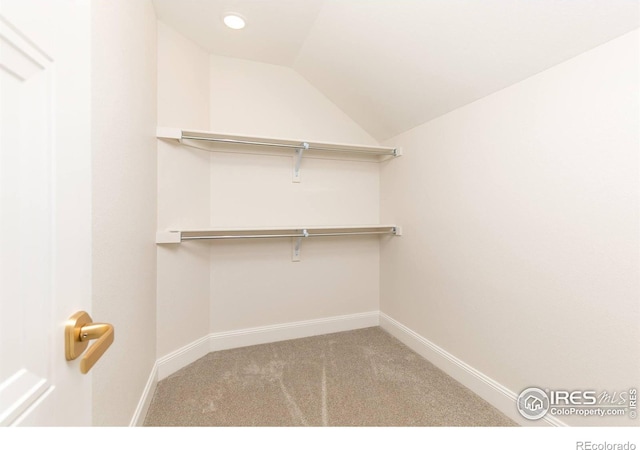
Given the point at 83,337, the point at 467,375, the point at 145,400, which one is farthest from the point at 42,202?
the point at 467,375

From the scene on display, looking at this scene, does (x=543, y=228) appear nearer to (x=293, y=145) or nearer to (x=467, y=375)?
(x=467, y=375)

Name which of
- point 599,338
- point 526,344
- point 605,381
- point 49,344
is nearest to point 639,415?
point 605,381

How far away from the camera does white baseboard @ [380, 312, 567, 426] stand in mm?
1341

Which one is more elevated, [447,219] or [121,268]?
[447,219]

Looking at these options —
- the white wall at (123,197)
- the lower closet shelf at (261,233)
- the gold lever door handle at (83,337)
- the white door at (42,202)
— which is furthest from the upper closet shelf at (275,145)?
the gold lever door handle at (83,337)

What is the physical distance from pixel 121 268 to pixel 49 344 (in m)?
0.77

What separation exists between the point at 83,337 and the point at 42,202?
261 mm

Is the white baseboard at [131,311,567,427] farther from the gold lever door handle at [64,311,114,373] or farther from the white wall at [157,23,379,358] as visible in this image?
the gold lever door handle at [64,311,114,373]

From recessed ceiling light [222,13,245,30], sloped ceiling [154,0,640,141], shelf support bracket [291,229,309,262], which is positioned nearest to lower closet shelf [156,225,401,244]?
shelf support bracket [291,229,309,262]

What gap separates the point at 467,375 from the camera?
5.26 ft

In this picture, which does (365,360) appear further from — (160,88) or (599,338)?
(160,88)

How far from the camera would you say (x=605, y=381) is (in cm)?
104

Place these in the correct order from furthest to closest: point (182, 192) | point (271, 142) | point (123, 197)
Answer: point (271, 142) < point (182, 192) < point (123, 197)

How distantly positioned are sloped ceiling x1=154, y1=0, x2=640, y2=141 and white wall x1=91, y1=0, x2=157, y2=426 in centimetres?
57
